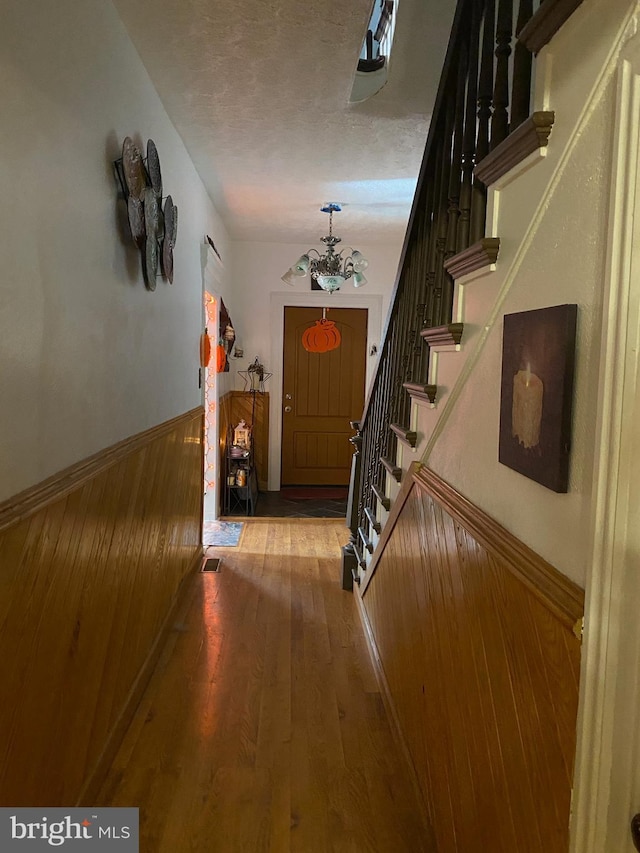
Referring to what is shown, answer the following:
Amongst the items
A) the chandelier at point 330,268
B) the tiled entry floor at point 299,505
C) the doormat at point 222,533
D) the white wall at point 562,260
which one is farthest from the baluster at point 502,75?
the tiled entry floor at point 299,505

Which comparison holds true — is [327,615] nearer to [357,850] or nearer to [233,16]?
[357,850]

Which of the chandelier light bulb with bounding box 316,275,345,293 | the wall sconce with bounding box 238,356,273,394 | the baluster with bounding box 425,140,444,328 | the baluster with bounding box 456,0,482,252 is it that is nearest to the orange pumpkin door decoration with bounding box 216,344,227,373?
the wall sconce with bounding box 238,356,273,394

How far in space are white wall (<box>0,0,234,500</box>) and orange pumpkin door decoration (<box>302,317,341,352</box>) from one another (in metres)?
3.85

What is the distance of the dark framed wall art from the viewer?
95 cm

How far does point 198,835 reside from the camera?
1.60 meters

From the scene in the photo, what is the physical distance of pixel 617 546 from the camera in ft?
2.58

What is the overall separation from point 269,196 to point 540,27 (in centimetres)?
327

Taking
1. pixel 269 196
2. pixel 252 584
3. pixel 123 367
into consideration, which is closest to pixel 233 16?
pixel 123 367

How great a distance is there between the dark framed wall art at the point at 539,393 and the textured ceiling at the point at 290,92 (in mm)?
1388

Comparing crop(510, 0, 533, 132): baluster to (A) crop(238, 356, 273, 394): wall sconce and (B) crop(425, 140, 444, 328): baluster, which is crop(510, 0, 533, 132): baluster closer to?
(B) crop(425, 140, 444, 328): baluster

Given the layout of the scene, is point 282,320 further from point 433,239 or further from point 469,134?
point 469,134

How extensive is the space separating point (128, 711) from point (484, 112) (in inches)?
87.0

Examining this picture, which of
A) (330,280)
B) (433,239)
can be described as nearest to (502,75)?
(433,239)

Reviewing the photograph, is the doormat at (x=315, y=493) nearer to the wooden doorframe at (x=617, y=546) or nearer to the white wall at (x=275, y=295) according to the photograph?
the white wall at (x=275, y=295)
